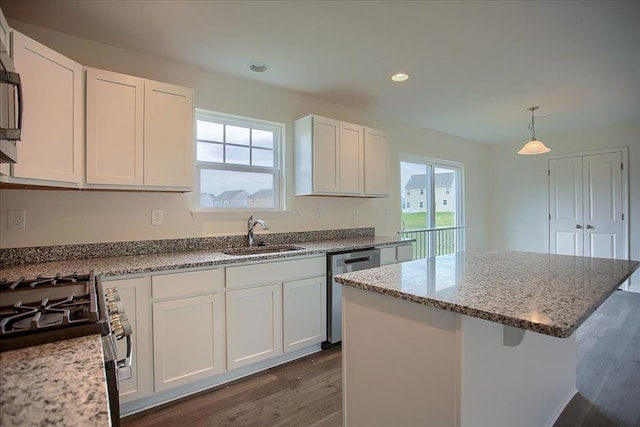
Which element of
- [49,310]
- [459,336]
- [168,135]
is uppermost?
[168,135]

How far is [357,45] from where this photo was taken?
2.42m

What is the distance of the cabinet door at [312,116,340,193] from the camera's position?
3.20 metres

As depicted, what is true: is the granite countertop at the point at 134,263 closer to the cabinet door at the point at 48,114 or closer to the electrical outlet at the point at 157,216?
the electrical outlet at the point at 157,216

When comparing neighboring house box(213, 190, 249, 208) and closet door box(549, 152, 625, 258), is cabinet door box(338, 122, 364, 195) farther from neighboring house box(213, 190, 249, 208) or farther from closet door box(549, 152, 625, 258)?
closet door box(549, 152, 625, 258)

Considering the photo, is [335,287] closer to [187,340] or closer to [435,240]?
[187,340]

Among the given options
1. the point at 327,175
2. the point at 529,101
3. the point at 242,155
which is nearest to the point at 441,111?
the point at 529,101

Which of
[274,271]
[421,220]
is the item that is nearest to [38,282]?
[274,271]

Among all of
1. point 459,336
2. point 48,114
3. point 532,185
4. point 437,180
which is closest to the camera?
point 459,336

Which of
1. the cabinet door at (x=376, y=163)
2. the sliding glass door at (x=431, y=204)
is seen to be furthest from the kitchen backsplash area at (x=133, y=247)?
the sliding glass door at (x=431, y=204)

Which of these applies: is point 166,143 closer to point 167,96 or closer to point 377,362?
point 167,96

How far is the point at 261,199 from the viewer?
10.7ft

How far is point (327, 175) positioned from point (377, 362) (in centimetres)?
212

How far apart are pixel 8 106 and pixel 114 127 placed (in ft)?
3.05

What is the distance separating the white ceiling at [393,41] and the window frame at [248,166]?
383 mm
